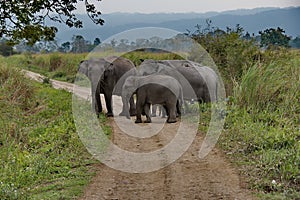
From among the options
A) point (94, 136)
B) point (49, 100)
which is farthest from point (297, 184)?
point (49, 100)

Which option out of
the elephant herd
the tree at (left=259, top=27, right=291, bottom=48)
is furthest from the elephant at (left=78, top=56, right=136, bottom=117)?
the tree at (left=259, top=27, right=291, bottom=48)

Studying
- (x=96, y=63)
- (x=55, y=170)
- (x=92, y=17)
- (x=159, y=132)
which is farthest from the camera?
(x=96, y=63)

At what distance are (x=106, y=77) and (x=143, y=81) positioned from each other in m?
1.78

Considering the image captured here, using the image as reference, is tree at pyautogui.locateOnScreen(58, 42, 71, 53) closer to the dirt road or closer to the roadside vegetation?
the roadside vegetation

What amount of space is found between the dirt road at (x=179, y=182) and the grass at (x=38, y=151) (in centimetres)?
28

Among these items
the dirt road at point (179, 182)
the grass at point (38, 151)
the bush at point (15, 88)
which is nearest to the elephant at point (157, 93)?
the grass at point (38, 151)

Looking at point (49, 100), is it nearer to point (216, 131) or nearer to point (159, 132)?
point (159, 132)

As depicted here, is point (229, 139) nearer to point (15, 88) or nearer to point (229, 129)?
point (229, 129)

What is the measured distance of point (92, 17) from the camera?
8.61m

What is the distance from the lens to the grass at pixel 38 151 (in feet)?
20.5

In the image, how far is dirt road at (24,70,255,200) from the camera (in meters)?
5.95

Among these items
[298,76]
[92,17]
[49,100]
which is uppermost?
[92,17]

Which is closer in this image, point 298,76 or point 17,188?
point 17,188

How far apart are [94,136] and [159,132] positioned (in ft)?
4.84
